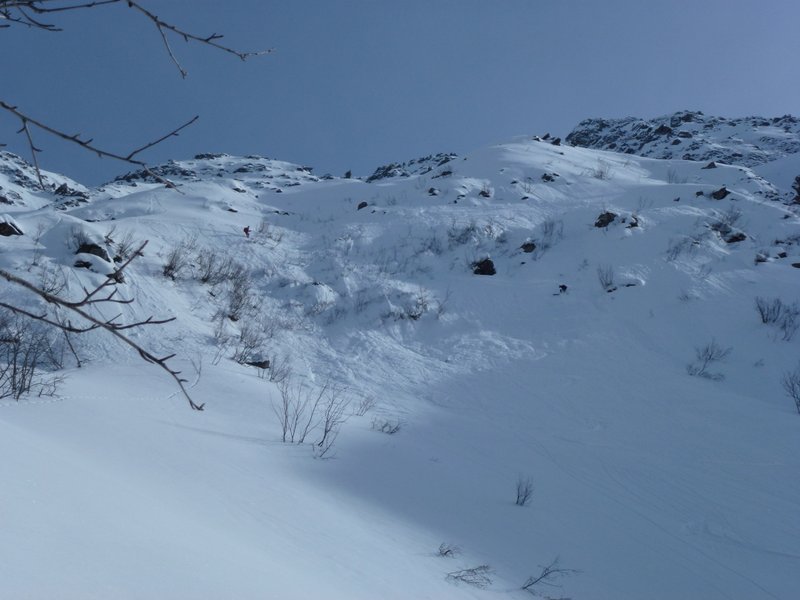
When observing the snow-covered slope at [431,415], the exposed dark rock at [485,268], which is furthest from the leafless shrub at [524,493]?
the exposed dark rock at [485,268]

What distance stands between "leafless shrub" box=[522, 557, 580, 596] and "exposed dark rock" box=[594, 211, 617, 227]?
33.3 feet

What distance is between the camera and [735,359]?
687 cm

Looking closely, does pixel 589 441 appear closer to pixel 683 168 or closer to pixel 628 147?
pixel 683 168

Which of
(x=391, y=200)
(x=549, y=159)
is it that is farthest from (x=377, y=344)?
(x=549, y=159)

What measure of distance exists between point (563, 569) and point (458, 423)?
2.66m

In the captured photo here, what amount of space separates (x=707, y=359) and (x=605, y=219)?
18.6ft

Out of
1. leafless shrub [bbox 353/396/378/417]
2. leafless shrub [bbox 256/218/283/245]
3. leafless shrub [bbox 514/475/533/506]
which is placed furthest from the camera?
leafless shrub [bbox 256/218/283/245]

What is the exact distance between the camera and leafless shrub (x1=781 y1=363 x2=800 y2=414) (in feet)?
18.6

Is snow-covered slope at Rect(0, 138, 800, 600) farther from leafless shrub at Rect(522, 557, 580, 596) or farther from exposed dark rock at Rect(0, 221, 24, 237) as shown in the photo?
exposed dark rock at Rect(0, 221, 24, 237)

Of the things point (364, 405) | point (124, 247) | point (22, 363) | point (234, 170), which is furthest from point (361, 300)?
point (234, 170)

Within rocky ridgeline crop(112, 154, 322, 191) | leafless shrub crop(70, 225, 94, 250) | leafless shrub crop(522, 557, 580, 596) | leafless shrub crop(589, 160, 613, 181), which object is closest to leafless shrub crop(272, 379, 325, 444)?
leafless shrub crop(522, 557, 580, 596)

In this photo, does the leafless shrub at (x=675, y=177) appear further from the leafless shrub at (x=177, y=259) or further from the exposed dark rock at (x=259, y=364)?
the exposed dark rock at (x=259, y=364)

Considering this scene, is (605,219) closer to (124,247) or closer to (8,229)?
(124,247)

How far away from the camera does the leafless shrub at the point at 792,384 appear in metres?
5.66
